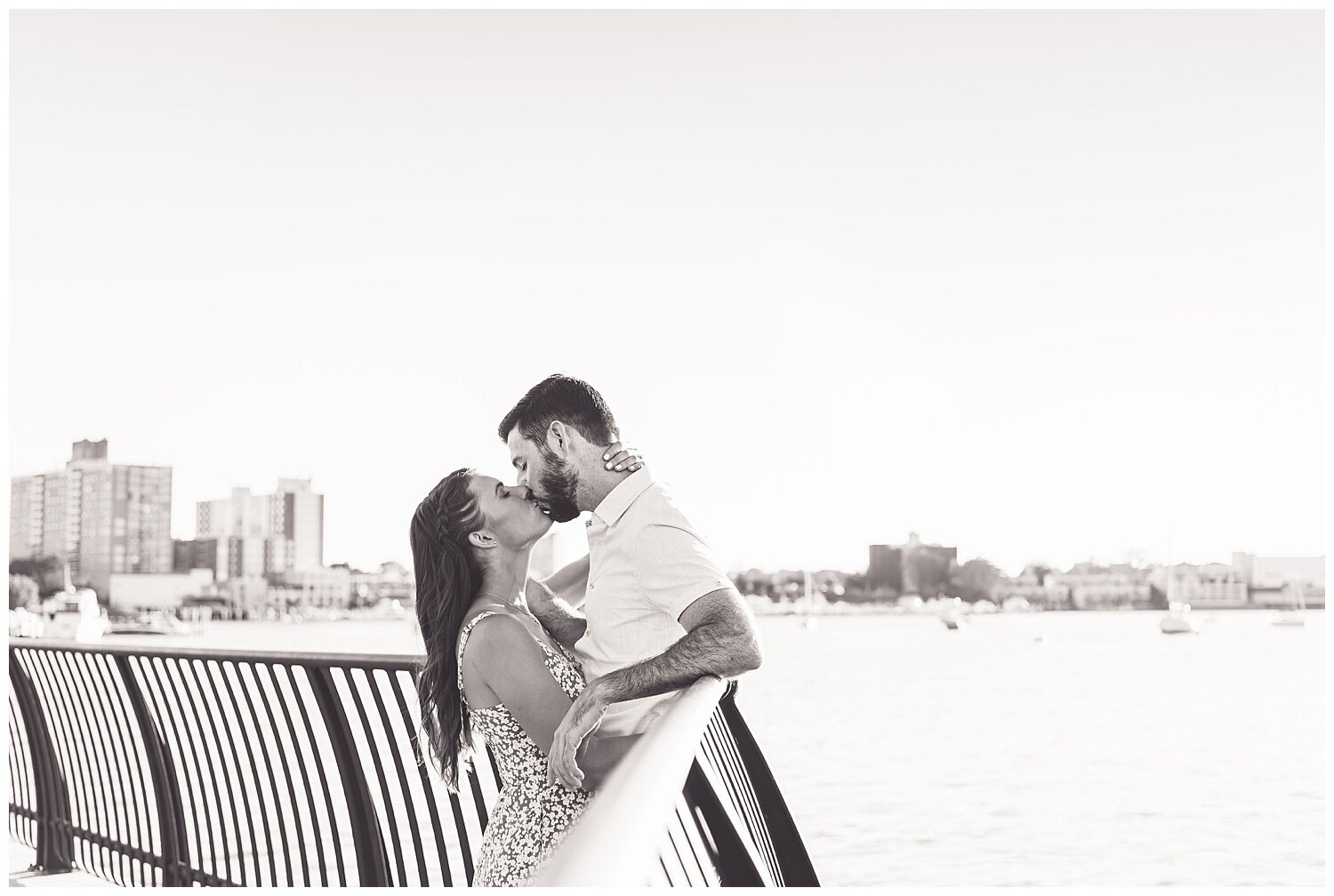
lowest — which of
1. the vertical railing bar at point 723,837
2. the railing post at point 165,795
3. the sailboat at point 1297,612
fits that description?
the sailboat at point 1297,612

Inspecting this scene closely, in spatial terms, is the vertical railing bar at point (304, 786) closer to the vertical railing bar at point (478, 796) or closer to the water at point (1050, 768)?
the vertical railing bar at point (478, 796)

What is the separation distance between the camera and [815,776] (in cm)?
3161

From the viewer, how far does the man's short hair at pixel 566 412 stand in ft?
11.3

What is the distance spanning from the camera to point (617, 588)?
10.6 feet

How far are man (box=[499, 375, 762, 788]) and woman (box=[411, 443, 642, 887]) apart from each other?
79 mm

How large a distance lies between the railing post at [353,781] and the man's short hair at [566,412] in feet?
4.63

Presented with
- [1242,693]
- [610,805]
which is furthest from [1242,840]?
[1242,693]

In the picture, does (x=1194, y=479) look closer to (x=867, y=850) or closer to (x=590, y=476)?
(x=867, y=850)

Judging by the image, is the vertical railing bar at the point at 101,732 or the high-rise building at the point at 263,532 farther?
the high-rise building at the point at 263,532

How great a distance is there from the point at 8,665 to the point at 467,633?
5993 millimetres

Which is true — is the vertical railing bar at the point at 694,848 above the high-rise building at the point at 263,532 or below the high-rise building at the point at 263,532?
above

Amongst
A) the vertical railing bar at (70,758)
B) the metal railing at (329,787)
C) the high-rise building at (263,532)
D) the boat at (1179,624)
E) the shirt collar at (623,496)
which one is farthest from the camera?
the boat at (1179,624)

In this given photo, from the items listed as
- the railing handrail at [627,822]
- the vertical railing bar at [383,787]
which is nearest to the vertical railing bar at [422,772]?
the vertical railing bar at [383,787]

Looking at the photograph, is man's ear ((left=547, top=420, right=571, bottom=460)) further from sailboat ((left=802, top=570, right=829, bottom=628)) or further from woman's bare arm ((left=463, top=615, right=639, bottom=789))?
sailboat ((left=802, top=570, right=829, bottom=628))
